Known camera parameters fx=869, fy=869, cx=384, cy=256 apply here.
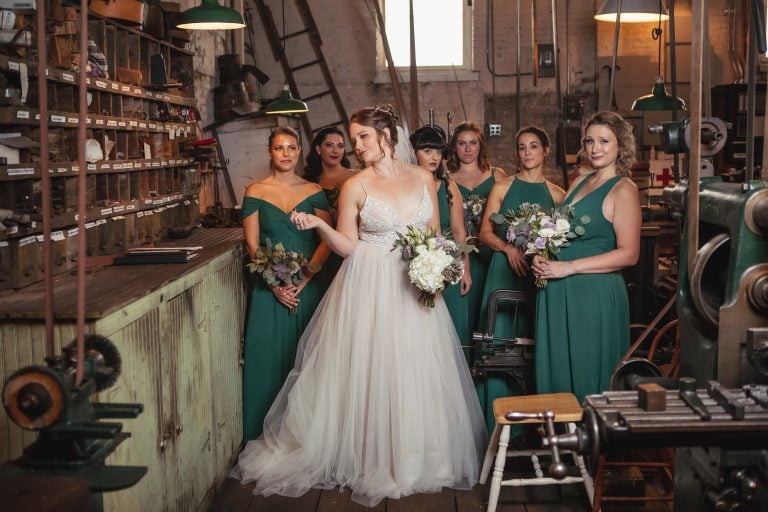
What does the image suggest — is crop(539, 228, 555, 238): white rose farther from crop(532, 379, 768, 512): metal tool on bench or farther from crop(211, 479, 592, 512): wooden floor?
crop(532, 379, 768, 512): metal tool on bench

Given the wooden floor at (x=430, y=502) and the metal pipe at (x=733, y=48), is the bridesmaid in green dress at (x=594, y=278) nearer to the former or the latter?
the wooden floor at (x=430, y=502)

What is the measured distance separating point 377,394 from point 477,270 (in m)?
1.43

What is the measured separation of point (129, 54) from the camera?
5.48m

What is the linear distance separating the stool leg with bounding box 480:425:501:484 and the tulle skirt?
105 mm

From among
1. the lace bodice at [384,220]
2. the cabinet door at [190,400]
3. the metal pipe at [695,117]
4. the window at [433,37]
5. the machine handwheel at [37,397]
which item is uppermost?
the window at [433,37]

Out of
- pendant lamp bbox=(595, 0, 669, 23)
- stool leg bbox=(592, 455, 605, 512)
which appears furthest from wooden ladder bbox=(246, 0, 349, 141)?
stool leg bbox=(592, 455, 605, 512)

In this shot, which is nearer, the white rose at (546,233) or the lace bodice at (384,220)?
the white rose at (546,233)

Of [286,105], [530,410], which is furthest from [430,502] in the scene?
[286,105]

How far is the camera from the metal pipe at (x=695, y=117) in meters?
2.17

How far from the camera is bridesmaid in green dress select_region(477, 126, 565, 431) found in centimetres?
503

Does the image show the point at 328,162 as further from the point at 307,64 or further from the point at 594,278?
the point at 307,64

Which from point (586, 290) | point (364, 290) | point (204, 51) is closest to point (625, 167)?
point (586, 290)

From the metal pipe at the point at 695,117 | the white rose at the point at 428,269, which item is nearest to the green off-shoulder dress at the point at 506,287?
the white rose at the point at 428,269

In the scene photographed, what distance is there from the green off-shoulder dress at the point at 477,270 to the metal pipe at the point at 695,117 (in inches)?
128
